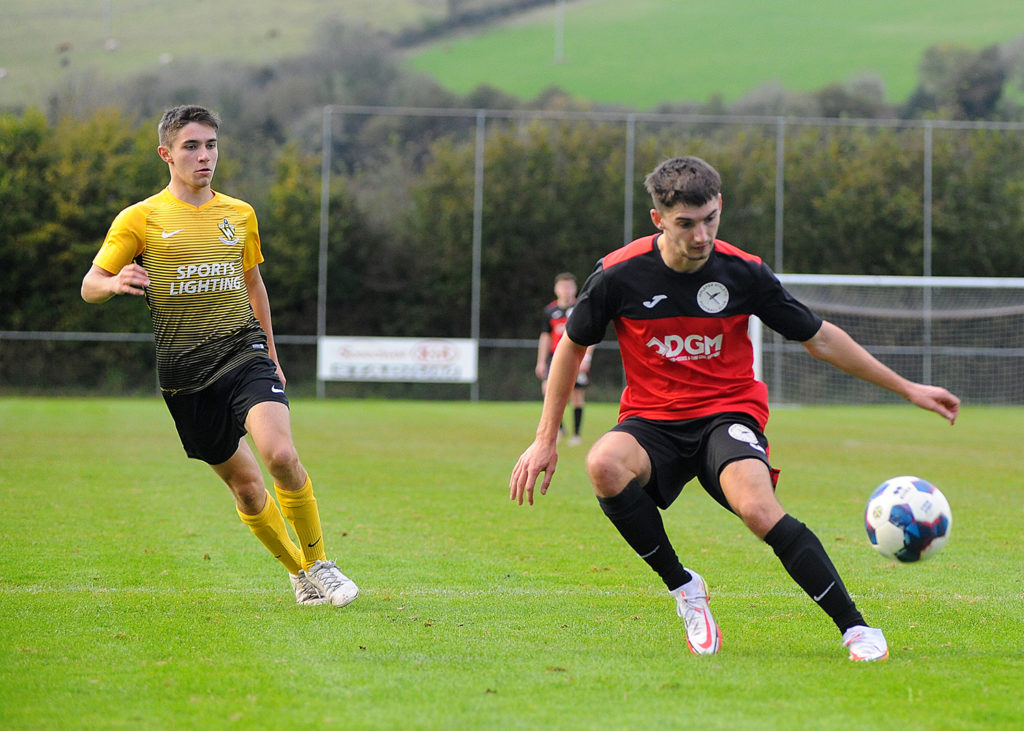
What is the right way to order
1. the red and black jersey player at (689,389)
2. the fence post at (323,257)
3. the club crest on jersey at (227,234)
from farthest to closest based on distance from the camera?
the fence post at (323,257), the club crest on jersey at (227,234), the red and black jersey player at (689,389)

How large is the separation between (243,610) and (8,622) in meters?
0.98

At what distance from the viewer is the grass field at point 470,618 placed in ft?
13.0

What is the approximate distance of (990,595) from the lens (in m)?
6.14

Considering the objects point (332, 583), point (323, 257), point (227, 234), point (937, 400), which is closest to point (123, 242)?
point (227, 234)

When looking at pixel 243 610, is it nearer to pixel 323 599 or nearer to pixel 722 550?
pixel 323 599

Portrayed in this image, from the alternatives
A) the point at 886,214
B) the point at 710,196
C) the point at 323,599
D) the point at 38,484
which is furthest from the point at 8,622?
the point at 886,214

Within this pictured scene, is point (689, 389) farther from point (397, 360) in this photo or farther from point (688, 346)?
point (397, 360)

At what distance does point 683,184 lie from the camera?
4559 millimetres

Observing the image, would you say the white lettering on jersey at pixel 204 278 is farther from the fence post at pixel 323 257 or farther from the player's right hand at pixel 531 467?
the fence post at pixel 323 257

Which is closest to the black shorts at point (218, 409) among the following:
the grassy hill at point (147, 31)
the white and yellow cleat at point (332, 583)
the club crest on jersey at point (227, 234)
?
the club crest on jersey at point (227, 234)

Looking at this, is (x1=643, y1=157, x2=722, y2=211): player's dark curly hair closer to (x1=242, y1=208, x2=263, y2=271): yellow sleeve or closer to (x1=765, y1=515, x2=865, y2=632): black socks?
(x1=765, y1=515, x2=865, y2=632): black socks

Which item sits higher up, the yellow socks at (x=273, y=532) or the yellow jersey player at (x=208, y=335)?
the yellow jersey player at (x=208, y=335)

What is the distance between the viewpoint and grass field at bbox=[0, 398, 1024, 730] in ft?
13.0

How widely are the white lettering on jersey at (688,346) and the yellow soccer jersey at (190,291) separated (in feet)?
6.48
